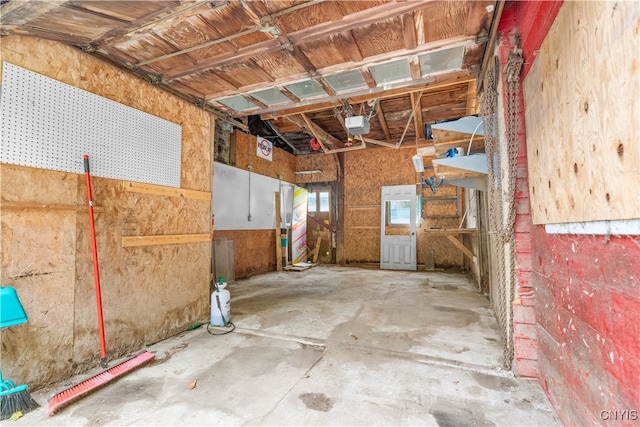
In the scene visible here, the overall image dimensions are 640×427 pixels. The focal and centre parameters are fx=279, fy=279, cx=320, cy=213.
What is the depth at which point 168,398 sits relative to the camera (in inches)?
66.6

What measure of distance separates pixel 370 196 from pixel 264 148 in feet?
9.68

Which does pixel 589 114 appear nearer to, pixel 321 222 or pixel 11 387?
pixel 11 387

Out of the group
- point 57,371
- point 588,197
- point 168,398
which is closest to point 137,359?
point 57,371

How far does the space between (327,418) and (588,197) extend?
1583mm

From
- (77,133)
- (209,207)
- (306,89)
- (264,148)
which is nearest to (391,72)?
(306,89)

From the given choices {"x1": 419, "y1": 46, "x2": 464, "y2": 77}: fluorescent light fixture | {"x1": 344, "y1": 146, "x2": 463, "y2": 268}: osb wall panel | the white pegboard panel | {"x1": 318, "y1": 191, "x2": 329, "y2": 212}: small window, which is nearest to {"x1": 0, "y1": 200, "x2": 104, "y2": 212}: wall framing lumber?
the white pegboard panel

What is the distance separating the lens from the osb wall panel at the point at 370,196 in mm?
6832

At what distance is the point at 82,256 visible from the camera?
6.52 feet

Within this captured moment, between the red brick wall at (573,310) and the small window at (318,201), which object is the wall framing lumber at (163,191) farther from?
the small window at (318,201)

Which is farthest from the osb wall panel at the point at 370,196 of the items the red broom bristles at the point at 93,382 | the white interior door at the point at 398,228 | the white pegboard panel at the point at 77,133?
the red broom bristles at the point at 93,382

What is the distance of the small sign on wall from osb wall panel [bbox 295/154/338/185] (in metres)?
1.38

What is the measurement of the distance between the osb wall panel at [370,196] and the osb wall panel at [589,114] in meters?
5.47

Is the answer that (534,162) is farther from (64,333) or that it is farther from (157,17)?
(64,333)

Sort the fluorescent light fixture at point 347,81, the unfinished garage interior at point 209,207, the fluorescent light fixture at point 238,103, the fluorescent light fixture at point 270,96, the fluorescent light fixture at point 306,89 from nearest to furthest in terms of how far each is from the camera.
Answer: the unfinished garage interior at point 209,207
the fluorescent light fixture at point 347,81
the fluorescent light fixture at point 306,89
the fluorescent light fixture at point 270,96
the fluorescent light fixture at point 238,103
